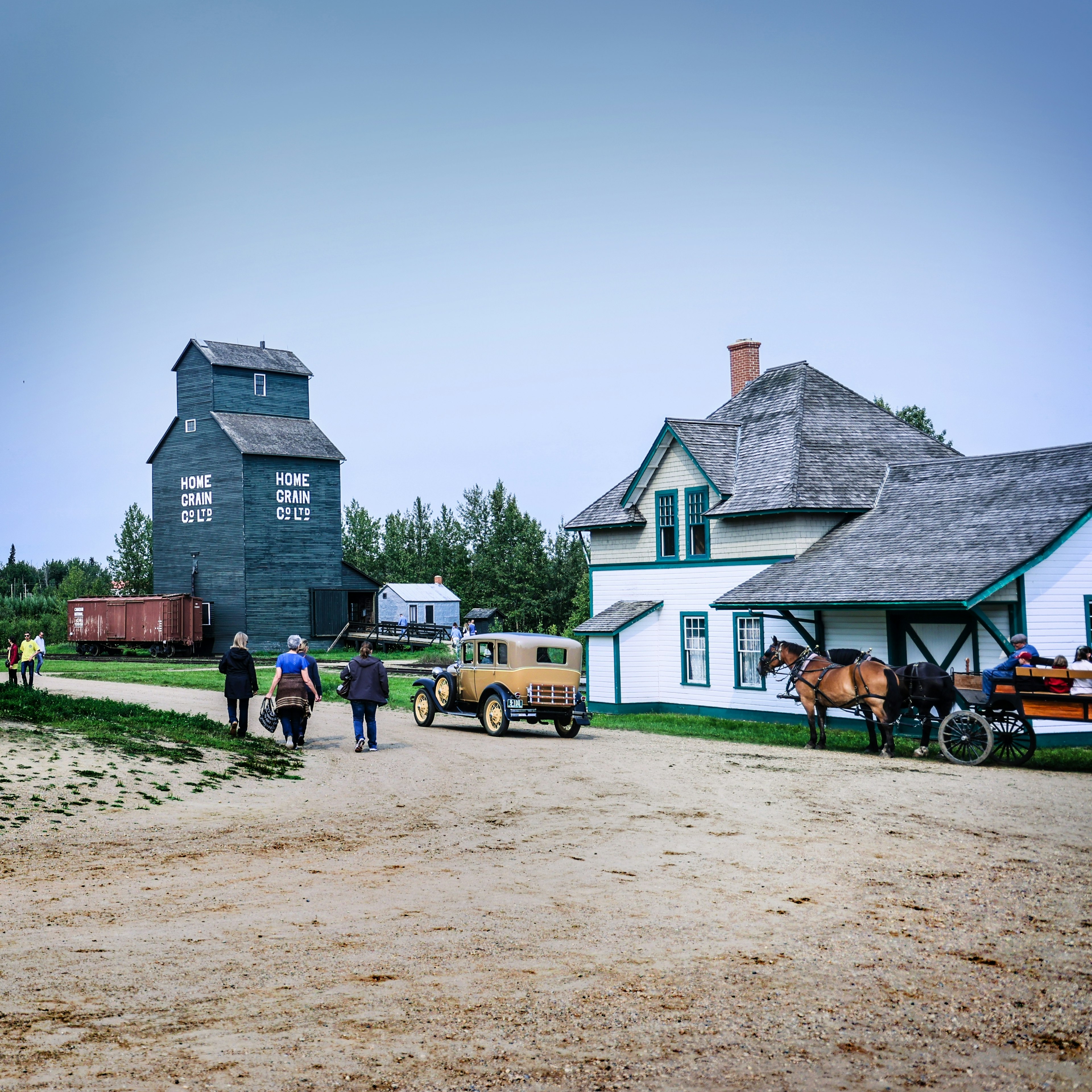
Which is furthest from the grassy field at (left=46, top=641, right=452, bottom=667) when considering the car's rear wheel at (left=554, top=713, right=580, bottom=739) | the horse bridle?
the horse bridle

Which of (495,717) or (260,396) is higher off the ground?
(260,396)

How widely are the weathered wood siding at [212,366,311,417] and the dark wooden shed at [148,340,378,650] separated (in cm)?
6

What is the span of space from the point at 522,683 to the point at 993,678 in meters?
9.31

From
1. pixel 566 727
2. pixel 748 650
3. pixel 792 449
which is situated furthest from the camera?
pixel 792 449

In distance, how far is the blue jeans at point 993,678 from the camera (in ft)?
61.7

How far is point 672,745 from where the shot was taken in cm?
2261

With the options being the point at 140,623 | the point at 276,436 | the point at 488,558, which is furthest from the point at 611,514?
the point at 488,558

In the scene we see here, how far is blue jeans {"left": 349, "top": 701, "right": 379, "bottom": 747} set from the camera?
20.9 meters

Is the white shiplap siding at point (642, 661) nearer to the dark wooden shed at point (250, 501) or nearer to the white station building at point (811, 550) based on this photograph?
the white station building at point (811, 550)

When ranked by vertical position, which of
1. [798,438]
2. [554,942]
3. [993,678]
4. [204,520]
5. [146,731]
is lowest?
[554,942]

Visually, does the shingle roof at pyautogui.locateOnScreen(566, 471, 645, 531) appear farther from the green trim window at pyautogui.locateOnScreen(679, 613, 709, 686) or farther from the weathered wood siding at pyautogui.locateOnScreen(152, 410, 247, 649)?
the weathered wood siding at pyautogui.locateOnScreen(152, 410, 247, 649)

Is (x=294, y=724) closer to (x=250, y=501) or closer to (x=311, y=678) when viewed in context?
(x=311, y=678)

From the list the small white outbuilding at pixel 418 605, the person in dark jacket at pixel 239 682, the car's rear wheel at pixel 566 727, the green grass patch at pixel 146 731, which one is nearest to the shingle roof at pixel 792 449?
the car's rear wheel at pixel 566 727

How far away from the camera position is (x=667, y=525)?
3095 cm
